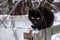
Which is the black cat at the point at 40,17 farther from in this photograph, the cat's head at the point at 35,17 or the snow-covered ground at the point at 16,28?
the snow-covered ground at the point at 16,28

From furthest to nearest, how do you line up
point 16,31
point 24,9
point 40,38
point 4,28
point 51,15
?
point 24,9 → point 4,28 → point 16,31 → point 51,15 → point 40,38

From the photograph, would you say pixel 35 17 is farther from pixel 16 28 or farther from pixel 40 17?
pixel 16 28

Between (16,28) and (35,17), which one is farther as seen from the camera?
(16,28)

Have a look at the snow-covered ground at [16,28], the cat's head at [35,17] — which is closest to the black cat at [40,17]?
the cat's head at [35,17]

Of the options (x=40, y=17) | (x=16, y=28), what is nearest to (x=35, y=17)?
(x=40, y=17)

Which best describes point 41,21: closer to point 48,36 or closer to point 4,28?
point 48,36

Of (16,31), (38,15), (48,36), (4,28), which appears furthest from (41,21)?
(4,28)

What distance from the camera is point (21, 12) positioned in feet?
6.11

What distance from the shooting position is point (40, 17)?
3.50 feet

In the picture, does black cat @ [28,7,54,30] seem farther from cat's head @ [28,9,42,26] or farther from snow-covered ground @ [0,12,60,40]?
snow-covered ground @ [0,12,60,40]

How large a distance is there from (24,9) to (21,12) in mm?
90

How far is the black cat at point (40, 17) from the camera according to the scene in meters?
1.05

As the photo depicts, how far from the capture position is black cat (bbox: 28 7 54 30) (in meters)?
1.05

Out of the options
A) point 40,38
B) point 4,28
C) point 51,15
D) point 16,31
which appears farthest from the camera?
point 4,28
